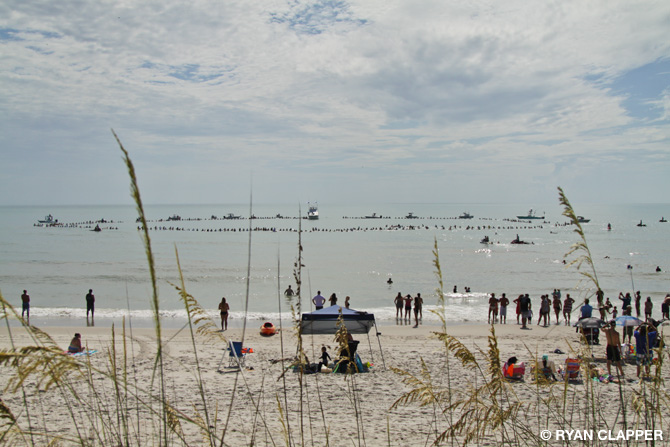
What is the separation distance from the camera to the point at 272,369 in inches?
469

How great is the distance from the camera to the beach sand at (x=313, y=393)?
5.58 m

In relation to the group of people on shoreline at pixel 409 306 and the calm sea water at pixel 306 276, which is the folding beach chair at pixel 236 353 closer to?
the calm sea water at pixel 306 276

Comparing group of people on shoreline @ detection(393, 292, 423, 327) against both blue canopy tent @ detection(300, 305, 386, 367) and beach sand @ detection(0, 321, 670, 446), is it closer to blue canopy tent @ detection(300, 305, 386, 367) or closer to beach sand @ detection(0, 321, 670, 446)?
beach sand @ detection(0, 321, 670, 446)

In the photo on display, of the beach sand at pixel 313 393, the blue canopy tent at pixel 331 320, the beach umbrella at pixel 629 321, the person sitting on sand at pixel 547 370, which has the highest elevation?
the blue canopy tent at pixel 331 320

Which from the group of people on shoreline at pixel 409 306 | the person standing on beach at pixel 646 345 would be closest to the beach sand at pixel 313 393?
the person standing on beach at pixel 646 345

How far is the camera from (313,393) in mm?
9656

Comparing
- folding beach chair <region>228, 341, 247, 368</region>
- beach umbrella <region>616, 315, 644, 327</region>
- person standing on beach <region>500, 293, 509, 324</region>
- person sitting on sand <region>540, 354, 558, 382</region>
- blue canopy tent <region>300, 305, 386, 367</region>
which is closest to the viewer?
folding beach chair <region>228, 341, 247, 368</region>

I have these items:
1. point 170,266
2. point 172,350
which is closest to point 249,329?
point 172,350

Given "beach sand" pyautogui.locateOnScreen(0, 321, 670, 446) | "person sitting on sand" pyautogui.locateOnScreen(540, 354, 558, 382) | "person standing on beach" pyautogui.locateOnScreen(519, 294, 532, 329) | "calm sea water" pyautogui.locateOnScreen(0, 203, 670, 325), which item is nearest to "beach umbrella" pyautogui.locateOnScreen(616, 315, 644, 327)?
"beach sand" pyautogui.locateOnScreen(0, 321, 670, 446)

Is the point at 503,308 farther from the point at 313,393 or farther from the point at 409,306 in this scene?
the point at 313,393

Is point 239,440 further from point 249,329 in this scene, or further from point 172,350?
point 249,329

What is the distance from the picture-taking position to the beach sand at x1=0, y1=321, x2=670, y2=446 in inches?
220

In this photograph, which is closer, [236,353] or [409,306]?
[236,353]

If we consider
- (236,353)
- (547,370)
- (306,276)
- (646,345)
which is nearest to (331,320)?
(547,370)
